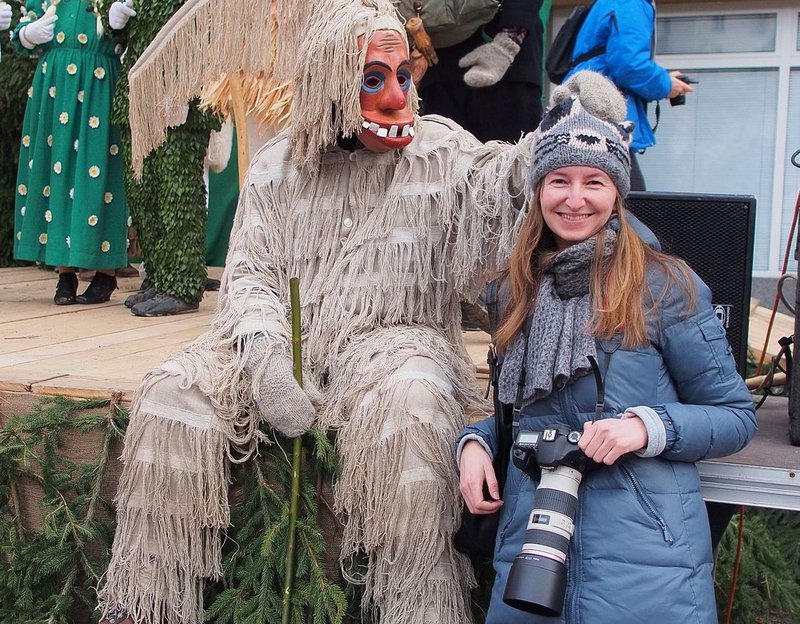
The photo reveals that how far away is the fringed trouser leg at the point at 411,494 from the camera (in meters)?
1.98

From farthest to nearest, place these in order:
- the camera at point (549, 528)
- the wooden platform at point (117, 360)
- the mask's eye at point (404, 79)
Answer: the mask's eye at point (404, 79) → the wooden platform at point (117, 360) → the camera at point (549, 528)

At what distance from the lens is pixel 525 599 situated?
1.59m

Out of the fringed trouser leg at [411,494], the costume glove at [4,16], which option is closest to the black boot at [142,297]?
the costume glove at [4,16]

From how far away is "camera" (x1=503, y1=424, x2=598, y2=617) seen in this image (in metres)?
1.59

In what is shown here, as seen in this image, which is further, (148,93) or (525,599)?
(148,93)

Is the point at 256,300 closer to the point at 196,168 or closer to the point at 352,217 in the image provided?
the point at 352,217

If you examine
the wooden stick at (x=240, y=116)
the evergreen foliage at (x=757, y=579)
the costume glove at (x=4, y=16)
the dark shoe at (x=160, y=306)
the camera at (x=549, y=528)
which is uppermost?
the costume glove at (x=4, y=16)

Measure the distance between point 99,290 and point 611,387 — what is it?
3.08m

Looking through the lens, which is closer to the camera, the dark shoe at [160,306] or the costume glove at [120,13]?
the costume glove at [120,13]

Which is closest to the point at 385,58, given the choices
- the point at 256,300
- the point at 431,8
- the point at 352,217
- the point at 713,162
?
the point at 352,217

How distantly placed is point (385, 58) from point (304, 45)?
21 centimetres

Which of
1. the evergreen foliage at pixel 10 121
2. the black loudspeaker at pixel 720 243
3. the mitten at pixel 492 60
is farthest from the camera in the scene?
the evergreen foliage at pixel 10 121

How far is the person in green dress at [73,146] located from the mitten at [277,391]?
2.16 metres

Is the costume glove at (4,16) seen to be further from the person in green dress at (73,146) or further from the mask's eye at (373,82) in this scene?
the mask's eye at (373,82)
